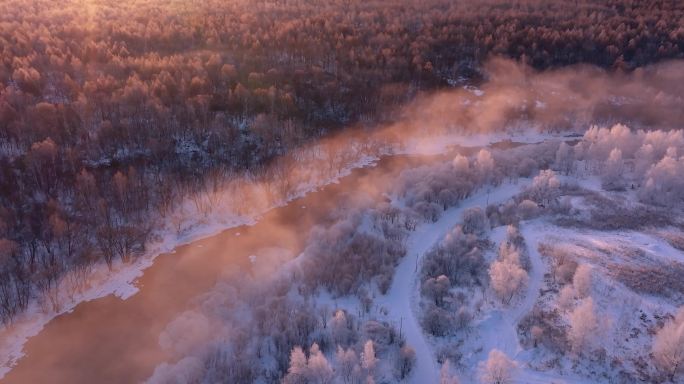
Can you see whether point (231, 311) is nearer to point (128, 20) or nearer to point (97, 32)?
point (97, 32)

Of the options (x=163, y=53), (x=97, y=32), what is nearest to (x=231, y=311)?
(x=163, y=53)

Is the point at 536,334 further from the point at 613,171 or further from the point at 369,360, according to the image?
the point at 613,171

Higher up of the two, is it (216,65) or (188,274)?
(216,65)

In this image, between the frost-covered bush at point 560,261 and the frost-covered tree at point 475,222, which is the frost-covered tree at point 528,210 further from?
the frost-covered bush at point 560,261

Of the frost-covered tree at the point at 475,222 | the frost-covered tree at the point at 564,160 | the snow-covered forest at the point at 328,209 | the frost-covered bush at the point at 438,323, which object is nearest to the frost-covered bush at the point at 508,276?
the snow-covered forest at the point at 328,209

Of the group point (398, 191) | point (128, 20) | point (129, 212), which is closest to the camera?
point (129, 212)

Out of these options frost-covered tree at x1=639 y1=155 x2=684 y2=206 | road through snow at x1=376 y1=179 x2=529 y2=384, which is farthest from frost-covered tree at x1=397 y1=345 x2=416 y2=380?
frost-covered tree at x1=639 y1=155 x2=684 y2=206

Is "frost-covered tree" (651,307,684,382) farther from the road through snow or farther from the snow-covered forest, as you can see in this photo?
the road through snow

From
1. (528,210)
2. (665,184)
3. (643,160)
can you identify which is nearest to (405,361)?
(528,210)
